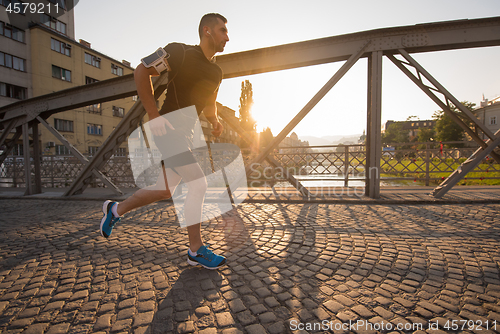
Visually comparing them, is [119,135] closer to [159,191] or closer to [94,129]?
[159,191]

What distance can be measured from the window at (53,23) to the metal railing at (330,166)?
91.1ft

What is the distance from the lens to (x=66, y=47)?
29.5 meters

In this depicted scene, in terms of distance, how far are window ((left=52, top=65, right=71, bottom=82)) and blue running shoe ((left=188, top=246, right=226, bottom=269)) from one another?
3556 centimetres

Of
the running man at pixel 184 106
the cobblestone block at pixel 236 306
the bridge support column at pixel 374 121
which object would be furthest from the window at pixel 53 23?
the cobblestone block at pixel 236 306

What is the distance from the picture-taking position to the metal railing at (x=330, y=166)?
29.0ft

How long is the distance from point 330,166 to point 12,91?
105ft

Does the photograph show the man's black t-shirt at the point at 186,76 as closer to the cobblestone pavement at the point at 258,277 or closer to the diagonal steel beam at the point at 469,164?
the cobblestone pavement at the point at 258,277

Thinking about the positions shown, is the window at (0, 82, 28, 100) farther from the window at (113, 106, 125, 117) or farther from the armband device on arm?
the armband device on arm

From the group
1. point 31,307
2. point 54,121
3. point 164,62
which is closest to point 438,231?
point 164,62

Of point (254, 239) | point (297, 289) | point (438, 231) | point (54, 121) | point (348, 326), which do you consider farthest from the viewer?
point (54, 121)

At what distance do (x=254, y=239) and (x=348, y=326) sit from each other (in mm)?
1785

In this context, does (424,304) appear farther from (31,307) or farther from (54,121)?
(54,121)

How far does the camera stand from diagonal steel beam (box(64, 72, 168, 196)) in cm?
614

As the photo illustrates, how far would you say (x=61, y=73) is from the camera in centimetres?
2903
